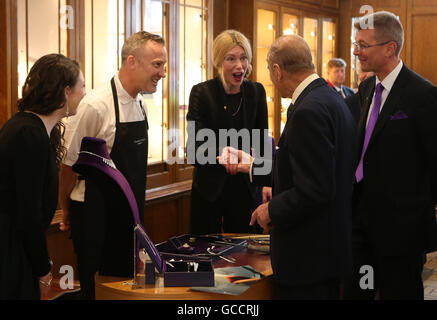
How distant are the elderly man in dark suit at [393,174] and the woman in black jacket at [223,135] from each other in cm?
84

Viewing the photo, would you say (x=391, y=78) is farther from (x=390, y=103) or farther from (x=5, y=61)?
(x=5, y=61)

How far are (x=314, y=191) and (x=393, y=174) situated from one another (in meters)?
0.74

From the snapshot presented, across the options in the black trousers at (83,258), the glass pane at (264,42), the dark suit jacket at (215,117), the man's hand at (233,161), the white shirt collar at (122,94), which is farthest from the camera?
the glass pane at (264,42)

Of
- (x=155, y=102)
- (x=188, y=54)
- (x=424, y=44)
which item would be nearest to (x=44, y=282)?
(x=155, y=102)

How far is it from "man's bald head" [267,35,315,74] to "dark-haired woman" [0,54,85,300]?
807 mm

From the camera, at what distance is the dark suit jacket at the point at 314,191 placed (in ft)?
7.23

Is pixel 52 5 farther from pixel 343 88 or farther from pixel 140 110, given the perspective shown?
pixel 343 88

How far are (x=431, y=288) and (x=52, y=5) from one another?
3603 mm

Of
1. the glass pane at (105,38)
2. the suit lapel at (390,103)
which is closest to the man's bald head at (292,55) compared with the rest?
the suit lapel at (390,103)

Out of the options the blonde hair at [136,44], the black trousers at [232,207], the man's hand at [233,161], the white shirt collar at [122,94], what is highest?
the blonde hair at [136,44]

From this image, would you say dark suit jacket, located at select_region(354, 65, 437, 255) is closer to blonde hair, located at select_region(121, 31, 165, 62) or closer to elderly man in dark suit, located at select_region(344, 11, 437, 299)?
elderly man in dark suit, located at select_region(344, 11, 437, 299)

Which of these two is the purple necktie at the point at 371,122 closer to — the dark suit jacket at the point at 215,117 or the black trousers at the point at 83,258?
the dark suit jacket at the point at 215,117

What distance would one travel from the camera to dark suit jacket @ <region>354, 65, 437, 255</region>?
2762mm
